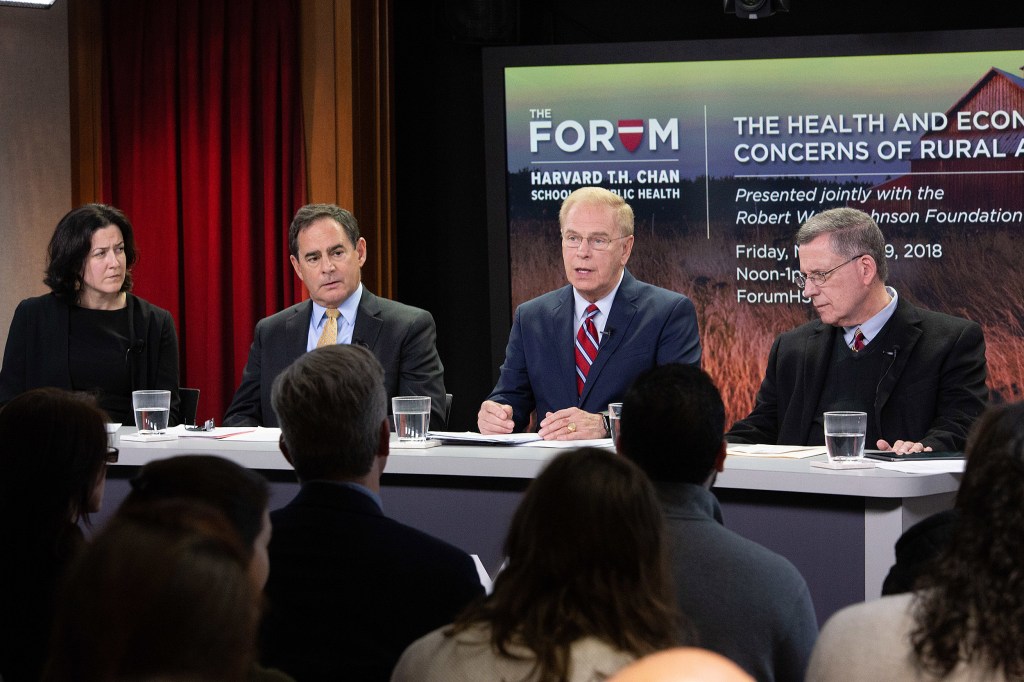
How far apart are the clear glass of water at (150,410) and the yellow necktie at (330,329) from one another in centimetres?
76

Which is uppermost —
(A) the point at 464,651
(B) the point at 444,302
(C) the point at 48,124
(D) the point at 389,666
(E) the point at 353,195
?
(C) the point at 48,124

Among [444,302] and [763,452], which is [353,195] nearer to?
[444,302]

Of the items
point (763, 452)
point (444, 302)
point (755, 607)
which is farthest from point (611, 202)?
point (755, 607)

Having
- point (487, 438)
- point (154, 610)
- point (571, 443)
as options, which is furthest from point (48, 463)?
point (571, 443)

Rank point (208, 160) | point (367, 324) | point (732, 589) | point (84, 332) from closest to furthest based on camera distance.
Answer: point (732, 589), point (367, 324), point (84, 332), point (208, 160)

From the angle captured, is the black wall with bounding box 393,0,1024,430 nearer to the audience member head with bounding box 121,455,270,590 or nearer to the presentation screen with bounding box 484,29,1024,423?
the presentation screen with bounding box 484,29,1024,423

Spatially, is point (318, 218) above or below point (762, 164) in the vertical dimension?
below

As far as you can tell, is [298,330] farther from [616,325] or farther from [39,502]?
[39,502]

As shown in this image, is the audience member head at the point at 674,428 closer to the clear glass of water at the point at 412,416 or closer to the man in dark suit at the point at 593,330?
the clear glass of water at the point at 412,416

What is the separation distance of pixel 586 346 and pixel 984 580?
2853 mm

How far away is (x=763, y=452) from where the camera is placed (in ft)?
11.0

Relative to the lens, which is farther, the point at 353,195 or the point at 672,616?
the point at 353,195

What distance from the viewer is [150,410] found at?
12.4 feet

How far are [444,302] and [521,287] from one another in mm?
587
